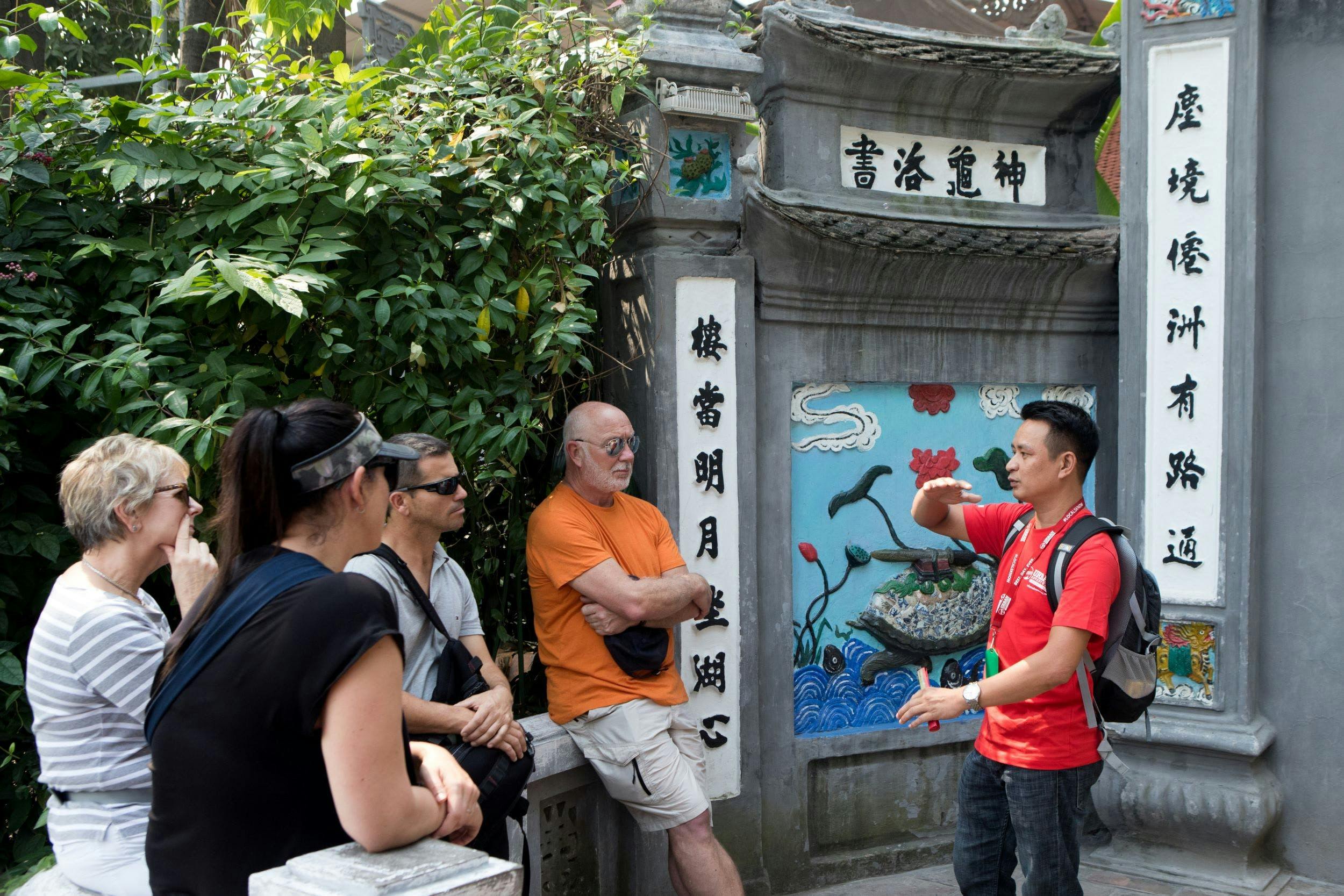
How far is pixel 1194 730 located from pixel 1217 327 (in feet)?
5.39

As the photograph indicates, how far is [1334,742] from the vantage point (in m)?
4.58

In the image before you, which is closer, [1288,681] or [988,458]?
[1288,681]

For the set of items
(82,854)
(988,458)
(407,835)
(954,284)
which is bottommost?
(82,854)

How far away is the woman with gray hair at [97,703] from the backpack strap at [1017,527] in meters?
2.32

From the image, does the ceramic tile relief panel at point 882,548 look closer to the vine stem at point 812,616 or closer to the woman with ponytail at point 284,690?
the vine stem at point 812,616

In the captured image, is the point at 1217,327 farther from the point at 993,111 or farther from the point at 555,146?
the point at 555,146

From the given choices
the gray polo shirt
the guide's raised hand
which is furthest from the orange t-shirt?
the guide's raised hand

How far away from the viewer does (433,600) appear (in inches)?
127

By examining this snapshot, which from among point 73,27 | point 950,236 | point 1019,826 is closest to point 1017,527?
point 1019,826

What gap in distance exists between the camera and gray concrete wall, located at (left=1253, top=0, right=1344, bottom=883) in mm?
4551

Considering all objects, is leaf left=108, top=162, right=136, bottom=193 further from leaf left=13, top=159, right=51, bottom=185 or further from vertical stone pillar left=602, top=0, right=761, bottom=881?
vertical stone pillar left=602, top=0, right=761, bottom=881

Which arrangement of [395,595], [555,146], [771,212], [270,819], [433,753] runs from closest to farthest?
[270,819] < [433,753] < [395,595] < [555,146] < [771,212]

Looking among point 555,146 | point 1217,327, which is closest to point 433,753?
point 555,146

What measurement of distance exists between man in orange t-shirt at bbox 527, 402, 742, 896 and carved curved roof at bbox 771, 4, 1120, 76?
6.05 feet
